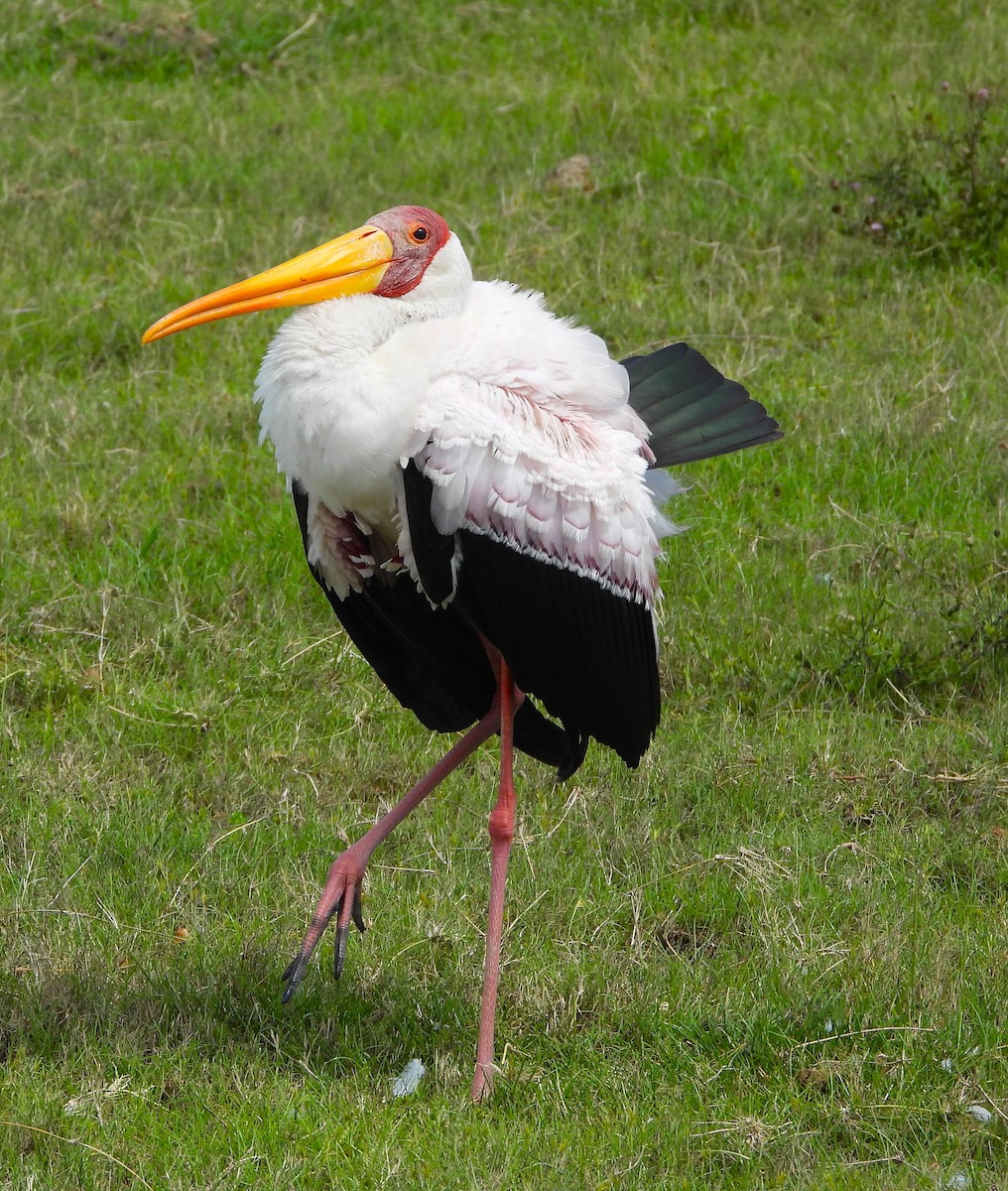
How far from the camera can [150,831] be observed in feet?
13.4

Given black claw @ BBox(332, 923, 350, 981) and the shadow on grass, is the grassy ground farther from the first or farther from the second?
black claw @ BBox(332, 923, 350, 981)

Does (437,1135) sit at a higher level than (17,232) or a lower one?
lower

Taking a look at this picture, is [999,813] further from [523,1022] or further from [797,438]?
[797,438]

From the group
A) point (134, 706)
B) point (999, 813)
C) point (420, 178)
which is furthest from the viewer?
point (420, 178)

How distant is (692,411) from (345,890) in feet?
4.39

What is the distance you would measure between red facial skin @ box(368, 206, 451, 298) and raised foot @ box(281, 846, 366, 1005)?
1.15 m

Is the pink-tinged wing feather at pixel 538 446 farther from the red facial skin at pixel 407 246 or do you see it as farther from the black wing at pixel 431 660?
the black wing at pixel 431 660

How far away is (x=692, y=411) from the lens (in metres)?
4.02

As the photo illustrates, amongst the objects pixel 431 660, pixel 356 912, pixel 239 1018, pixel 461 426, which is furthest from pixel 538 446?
pixel 239 1018

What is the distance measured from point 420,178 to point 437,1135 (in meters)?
5.05

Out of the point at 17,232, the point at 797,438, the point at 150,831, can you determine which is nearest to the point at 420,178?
the point at 17,232

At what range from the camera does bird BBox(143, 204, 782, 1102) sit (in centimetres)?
329

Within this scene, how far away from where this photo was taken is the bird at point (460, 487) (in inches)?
130

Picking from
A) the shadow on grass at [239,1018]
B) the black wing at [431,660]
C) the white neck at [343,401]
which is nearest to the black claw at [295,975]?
the shadow on grass at [239,1018]
